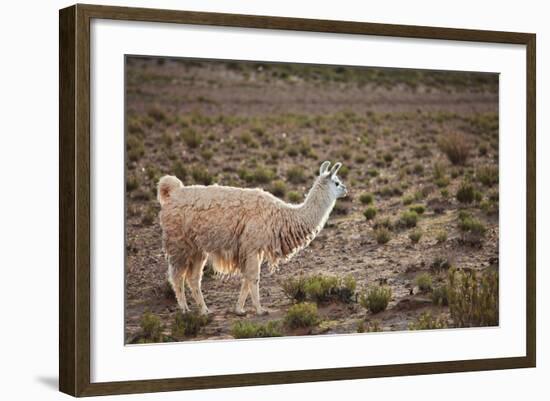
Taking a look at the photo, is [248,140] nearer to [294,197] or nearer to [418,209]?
[294,197]

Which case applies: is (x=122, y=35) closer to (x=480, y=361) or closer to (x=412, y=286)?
(x=412, y=286)

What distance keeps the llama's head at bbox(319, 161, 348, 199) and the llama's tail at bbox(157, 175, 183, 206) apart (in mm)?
1766

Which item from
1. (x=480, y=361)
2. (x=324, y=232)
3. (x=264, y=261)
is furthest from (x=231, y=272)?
(x=480, y=361)

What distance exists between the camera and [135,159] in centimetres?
1212

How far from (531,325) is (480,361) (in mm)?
798

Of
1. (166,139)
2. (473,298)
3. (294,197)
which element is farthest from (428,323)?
(166,139)

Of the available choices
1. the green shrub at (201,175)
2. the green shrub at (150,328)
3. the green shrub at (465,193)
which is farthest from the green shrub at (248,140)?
the green shrub at (150,328)

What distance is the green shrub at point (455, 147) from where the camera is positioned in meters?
14.0

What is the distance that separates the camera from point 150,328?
11969 mm

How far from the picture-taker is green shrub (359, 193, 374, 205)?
13.8 m

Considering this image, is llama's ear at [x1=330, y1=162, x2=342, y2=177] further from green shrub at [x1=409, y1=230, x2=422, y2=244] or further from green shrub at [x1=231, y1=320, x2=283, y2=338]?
green shrub at [x1=231, y1=320, x2=283, y2=338]

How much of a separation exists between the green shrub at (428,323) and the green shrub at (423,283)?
0.27 metres

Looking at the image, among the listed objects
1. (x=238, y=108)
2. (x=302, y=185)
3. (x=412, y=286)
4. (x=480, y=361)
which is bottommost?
(x=480, y=361)

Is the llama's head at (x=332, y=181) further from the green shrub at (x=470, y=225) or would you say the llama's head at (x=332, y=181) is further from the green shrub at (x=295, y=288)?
the green shrub at (x=470, y=225)
